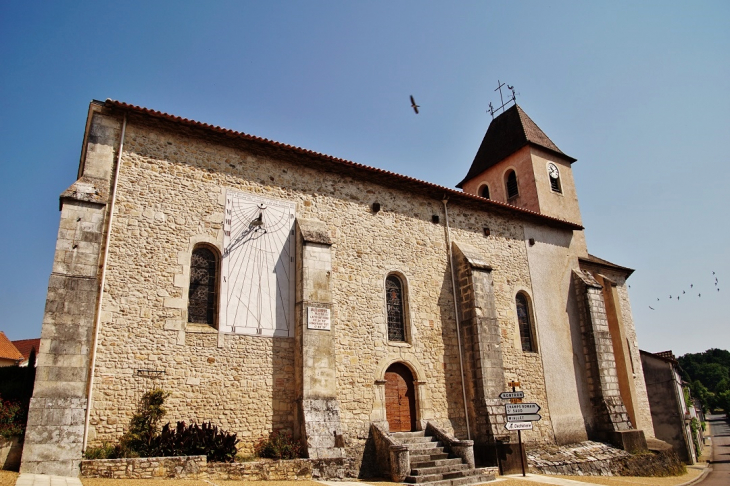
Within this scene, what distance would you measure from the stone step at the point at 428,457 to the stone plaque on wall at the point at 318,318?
3.66 metres

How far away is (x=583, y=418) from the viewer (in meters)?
16.7

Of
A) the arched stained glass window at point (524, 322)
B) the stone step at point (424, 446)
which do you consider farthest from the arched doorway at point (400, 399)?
the arched stained glass window at point (524, 322)

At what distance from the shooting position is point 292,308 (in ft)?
39.9

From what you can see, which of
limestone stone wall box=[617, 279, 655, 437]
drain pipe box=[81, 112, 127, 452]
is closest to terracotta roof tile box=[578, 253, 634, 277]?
limestone stone wall box=[617, 279, 655, 437]

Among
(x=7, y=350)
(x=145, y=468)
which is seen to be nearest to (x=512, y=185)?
(x=145, y=468)

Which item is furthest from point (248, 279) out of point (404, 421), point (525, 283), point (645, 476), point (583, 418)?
point (645, 476)

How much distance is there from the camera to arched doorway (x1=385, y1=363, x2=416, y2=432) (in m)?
13.0

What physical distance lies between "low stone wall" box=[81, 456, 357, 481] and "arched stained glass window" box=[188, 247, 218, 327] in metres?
3.10

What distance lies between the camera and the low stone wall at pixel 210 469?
28.2 feet

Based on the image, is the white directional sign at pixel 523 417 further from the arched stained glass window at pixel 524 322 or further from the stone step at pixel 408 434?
the arched stained glass window at pixel 524 322

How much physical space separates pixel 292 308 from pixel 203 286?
2161mm

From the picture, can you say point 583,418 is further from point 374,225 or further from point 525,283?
point 374,225

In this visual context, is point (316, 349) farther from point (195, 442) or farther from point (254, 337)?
point (195, 442)

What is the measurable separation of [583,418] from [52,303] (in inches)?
625
